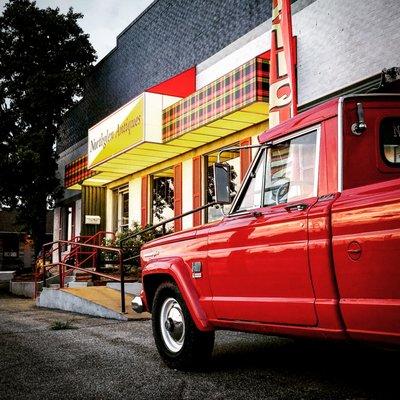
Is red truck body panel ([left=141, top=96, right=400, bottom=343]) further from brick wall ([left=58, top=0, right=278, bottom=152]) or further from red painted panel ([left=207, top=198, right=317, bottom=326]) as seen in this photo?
brick wall ([left=58, top=0, right=278, bottom=152])

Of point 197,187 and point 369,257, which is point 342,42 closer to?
point 197,187

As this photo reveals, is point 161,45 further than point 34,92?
No

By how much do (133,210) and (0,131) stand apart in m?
7.27

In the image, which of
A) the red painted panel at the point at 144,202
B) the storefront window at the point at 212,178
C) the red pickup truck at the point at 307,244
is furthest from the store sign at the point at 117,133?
the red pickup truck at the point at 307,244

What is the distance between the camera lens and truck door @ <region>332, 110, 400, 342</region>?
2.72m

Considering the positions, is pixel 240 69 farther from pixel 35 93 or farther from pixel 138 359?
pixel 35 93

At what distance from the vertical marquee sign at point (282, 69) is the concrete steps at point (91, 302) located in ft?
14.5

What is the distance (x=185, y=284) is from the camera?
4.49 m

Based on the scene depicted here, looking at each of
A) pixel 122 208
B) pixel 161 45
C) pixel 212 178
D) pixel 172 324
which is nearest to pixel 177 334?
pixel 172 324

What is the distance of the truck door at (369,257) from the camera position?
2.72 meters

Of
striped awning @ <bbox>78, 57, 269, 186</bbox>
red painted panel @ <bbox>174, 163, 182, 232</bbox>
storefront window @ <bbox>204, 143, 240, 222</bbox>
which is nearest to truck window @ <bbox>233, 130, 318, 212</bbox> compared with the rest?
striped awning @ <bbox>78, 57, 269, 186</bbox>

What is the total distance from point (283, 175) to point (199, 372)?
1.92 metres

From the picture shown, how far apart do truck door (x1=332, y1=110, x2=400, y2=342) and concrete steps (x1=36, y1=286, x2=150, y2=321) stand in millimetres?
5807

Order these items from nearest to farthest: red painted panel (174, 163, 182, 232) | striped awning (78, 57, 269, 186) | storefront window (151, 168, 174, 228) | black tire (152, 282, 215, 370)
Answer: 1. black tire (152, 282, 215, 370)
2. striped awning (78, 57, 269, 186)
3. red painted panel (174, 163, 182, 232)
4. storefront window (151, 168, 174, 228)
